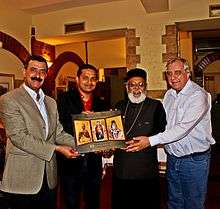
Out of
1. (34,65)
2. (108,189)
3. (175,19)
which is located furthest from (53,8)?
(34,65)

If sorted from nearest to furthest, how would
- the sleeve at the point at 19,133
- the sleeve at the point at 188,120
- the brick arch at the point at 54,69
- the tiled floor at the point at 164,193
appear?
1. the sleeve at the point at 19,133
2. the sleeve at the point at 188,120
3. the tiled floor at the point at 164,193
4. the brick arch at the point at 54,69

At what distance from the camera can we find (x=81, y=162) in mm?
2508

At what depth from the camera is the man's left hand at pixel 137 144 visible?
2307 millimetres

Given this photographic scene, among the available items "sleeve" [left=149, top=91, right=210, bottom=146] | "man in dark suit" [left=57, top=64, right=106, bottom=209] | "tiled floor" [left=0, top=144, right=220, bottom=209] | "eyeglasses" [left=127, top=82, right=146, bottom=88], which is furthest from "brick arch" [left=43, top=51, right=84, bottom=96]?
"sleeve" [left=149, top=91, right=210, bottom=146]

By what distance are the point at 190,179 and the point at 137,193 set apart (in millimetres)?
400

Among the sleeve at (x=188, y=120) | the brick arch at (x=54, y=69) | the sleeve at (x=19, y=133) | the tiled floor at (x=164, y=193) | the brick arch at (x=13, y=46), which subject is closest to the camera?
the sleeve at (x=19, y=133)

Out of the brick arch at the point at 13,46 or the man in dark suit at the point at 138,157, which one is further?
the brick arch at the point at 13,46

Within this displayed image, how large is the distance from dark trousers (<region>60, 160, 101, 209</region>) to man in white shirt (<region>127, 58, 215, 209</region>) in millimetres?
438

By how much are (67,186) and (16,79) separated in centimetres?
303

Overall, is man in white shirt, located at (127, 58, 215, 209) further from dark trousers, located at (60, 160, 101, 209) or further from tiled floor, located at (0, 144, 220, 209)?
tiled floor, located at (0, 144, 220, 209)

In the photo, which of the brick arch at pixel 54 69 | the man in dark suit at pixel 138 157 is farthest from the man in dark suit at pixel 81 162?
the brick arch at pixel 54 69

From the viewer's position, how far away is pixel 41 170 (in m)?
2.08

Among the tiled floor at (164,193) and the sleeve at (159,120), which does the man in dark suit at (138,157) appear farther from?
the tiled floor at (164,193)

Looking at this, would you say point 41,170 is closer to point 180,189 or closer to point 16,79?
point 180,189
